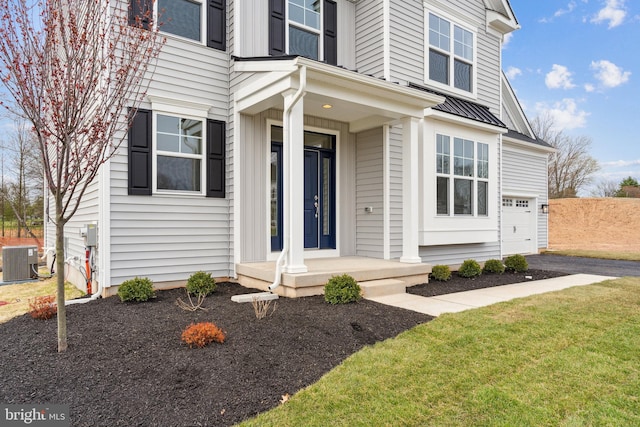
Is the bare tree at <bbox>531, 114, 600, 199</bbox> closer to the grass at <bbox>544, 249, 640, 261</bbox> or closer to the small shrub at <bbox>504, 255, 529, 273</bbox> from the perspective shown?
the grass at <bbox>544, 249, 640, 261</bbox>

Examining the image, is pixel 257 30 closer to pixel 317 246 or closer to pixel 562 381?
pixel 317 246

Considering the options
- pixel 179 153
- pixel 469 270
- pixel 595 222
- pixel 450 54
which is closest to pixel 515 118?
pixel 450 54

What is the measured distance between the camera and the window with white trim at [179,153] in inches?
237

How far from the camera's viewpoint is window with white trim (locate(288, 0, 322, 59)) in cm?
720

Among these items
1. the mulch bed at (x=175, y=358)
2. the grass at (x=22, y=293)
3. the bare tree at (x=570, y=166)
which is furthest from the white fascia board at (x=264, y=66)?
the bare tree at (x=570, y=166)

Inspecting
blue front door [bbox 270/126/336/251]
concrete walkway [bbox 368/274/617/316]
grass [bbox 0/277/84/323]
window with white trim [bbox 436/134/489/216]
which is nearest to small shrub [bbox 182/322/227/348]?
concrete walkway [bbox 368/274/617/316]

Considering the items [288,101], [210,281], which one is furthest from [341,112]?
[210,281]

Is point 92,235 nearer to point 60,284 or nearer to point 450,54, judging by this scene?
point 60,284

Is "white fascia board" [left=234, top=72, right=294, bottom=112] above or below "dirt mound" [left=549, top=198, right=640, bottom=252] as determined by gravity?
above

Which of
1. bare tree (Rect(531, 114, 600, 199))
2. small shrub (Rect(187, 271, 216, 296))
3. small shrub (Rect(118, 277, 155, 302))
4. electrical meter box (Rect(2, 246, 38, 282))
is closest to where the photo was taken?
small shrub (Rect(118, 277, 155, 302))

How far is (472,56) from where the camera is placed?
9336 millimetres

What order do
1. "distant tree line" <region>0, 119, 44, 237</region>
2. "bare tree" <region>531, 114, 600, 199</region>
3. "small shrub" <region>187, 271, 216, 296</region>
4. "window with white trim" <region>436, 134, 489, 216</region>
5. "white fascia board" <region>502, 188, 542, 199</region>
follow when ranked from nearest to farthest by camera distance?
"small shrub" <region>187, 271, 216, 296</region>
"window with white trim" <region>436, 134, 489, 216</region>
"white fascia board" <region>502, 188, 542, 199</region>
"distant tree line" <region>0, 119, 44, 237</region>
"bare tree" <region>531, 114, 600, 199</region>

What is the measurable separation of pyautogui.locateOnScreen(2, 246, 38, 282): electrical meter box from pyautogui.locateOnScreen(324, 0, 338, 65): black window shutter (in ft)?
25.1

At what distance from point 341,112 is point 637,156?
3010 centimetres
